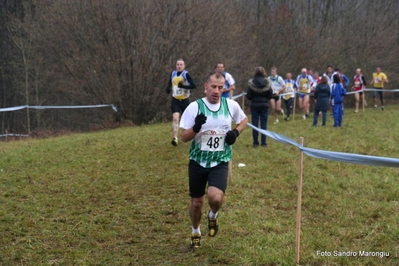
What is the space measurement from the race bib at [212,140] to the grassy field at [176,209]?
1.20 meters

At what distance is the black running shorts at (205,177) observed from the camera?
5.16 meters

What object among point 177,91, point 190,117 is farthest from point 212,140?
point 177,91

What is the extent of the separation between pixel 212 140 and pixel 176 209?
232 cm

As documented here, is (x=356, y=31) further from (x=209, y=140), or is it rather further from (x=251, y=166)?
(x=209, y=140)

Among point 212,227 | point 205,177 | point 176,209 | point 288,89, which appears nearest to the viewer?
point 205,177

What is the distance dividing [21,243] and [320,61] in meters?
29.3

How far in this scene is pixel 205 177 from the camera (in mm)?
5297

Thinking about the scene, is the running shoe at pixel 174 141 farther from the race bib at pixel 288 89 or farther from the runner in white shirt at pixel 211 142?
the race bib at pixel 288 89

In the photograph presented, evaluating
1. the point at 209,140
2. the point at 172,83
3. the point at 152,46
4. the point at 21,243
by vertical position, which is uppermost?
the point at 152,46

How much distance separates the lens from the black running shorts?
5164 mm

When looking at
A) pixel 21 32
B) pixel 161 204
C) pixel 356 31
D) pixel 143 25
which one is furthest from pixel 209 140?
pixel 356 31

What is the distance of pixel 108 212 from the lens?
7145mm

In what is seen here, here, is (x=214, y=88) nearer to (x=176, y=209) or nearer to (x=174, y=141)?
(x=176, y=209)

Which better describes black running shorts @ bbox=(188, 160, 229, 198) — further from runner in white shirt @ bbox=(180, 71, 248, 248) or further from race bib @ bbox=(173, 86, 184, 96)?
race bib @ bbox=(173, 86, 184, 96)
